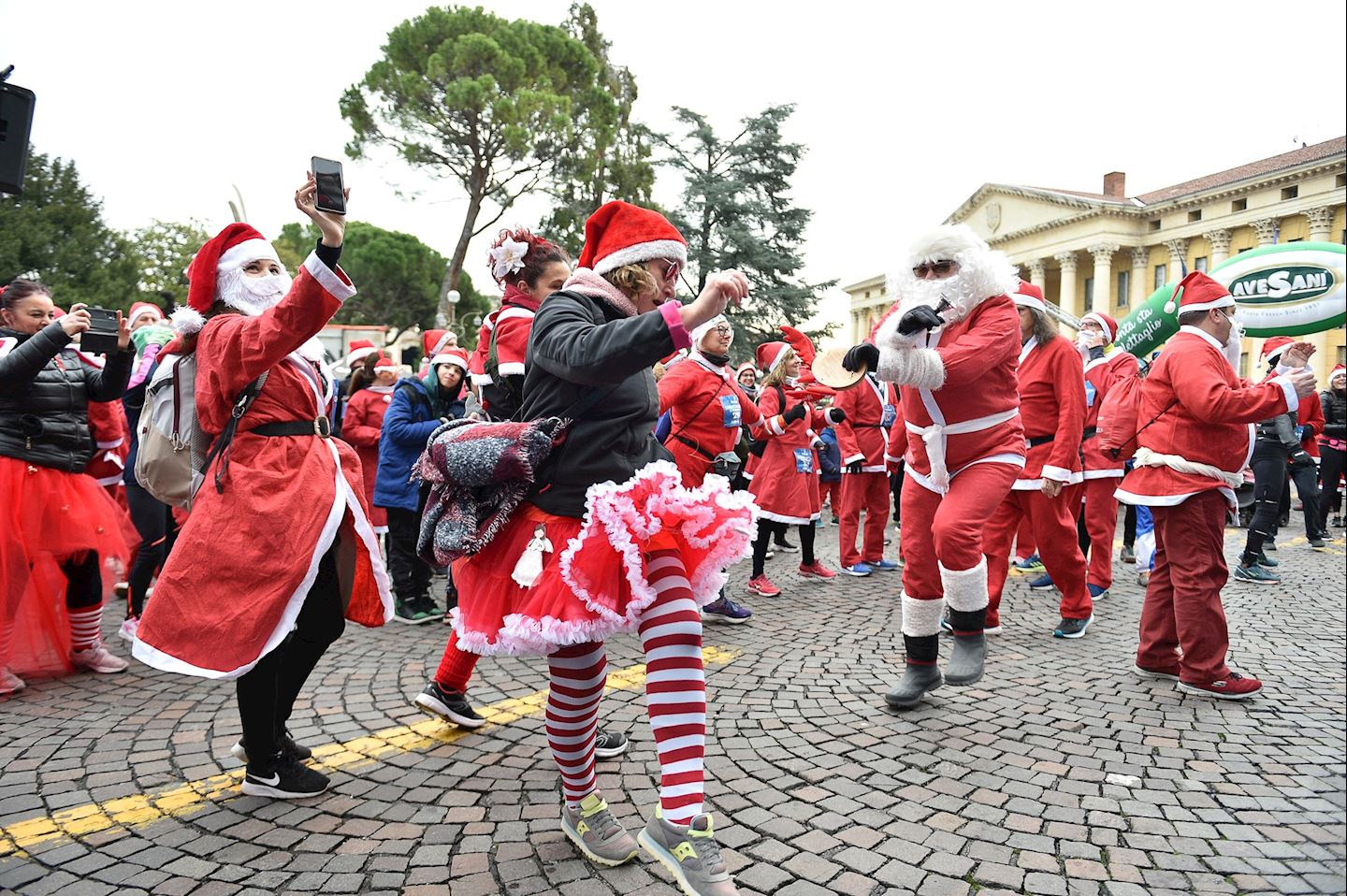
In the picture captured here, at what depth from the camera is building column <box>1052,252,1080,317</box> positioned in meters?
57.7

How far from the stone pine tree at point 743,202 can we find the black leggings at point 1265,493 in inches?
734

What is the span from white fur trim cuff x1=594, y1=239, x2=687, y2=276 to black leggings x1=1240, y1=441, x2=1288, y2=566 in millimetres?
7686

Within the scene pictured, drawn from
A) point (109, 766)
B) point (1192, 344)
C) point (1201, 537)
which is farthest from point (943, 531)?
point (109, 766)

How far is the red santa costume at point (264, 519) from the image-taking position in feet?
9.08

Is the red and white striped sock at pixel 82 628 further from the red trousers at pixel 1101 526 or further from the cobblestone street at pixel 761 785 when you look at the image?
the red trousers at pixel 1101 526

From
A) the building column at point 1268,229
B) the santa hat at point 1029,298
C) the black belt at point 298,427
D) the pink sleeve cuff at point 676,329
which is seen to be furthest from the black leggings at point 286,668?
the building column at point 1268,229

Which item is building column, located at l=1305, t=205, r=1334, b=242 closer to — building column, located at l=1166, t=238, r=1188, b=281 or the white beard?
building column, located at l=1166, t=238, r=1188, b=281

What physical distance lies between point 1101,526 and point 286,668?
19.2 ft

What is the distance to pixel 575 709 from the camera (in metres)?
2.54

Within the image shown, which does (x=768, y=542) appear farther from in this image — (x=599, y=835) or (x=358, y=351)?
(x=599, y=835)

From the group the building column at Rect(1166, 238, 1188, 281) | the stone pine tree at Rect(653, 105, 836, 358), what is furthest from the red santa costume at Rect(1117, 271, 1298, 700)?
the building column at Rect(1166, 238, 1188, 281)

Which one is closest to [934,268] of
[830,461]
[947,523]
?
[947,523]

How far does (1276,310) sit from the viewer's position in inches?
178

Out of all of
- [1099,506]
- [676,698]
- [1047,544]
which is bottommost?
[676,698]
